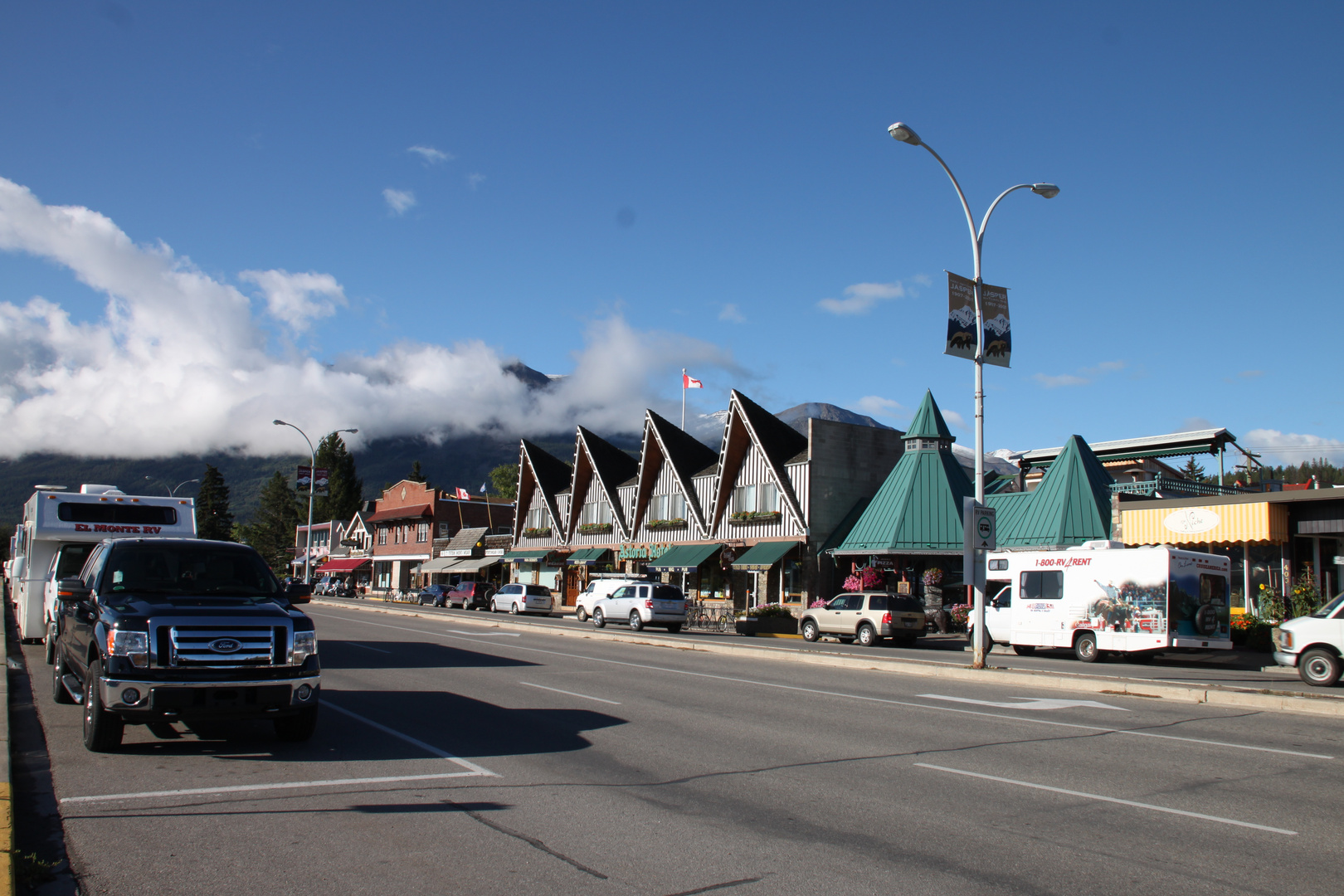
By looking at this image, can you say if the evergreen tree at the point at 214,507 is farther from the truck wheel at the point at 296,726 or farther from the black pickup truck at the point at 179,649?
the truck wheel at the point at 296,726

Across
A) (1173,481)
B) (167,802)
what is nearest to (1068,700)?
(167,802)

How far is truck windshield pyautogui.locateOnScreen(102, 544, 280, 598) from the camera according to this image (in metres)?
9.59

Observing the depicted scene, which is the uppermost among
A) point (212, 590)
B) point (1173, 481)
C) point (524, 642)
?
point (1173, 481)

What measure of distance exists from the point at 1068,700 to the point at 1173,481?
20014mm

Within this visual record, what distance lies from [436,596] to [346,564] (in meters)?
34.2

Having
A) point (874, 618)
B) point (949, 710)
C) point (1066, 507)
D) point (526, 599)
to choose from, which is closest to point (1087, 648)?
point (874, 618)

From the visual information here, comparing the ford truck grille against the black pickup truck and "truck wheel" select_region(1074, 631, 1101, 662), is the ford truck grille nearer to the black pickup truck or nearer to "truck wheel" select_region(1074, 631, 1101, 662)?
the black pickup truck

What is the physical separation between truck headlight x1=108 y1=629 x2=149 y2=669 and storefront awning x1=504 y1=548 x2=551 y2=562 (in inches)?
2061

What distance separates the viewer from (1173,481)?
31.3m

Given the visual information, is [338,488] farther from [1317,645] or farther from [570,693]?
[1317,645]

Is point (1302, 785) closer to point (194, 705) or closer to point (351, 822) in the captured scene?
point (351, 822)

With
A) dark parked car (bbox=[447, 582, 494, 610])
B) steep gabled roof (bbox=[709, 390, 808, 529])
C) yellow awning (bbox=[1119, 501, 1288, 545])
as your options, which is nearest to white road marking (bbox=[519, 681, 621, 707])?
yellow awning (bbox=[1119, 501, 1288, 545])

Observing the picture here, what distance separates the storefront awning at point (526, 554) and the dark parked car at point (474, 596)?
4328 mm

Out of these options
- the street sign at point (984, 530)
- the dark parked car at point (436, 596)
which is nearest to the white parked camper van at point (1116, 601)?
the street sign at point (984, 530)
